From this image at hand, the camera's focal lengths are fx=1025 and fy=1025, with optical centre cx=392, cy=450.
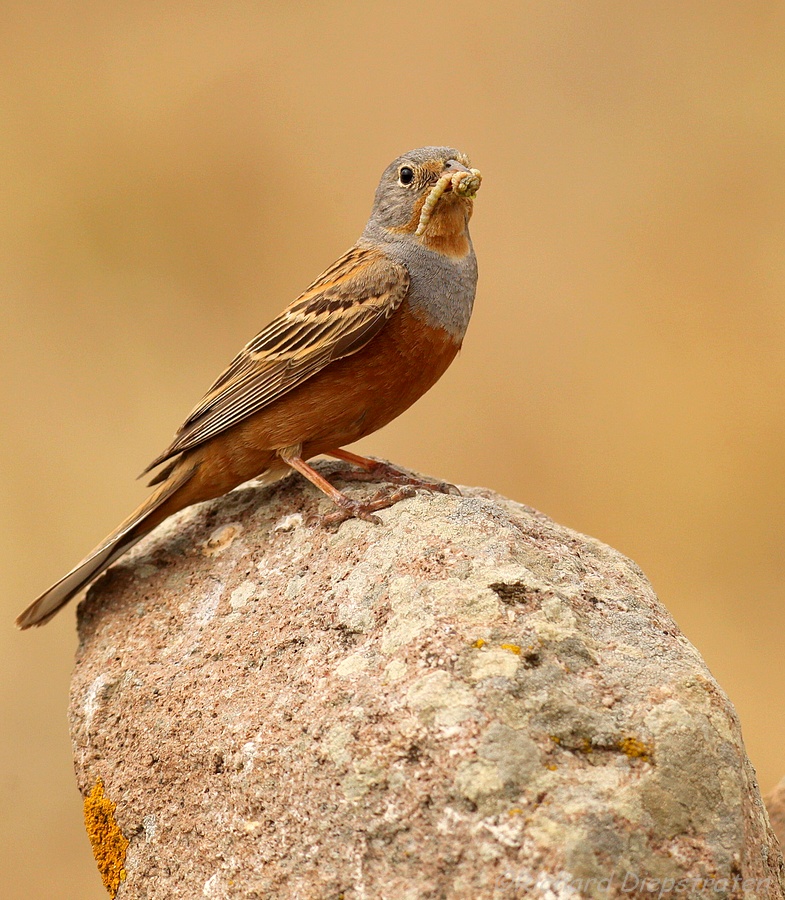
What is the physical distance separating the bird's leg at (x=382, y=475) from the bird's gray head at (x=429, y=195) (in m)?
1.14

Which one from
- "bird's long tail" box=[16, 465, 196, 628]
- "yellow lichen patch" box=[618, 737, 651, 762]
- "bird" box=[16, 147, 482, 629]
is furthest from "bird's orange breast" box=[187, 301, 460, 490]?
"yellow lichen patch" box=[618, 737, 651, 762]

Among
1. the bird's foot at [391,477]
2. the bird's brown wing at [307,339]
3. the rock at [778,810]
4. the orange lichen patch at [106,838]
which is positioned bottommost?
the orange lichen patch at [106,838]

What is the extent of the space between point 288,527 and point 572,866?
214 centimetres

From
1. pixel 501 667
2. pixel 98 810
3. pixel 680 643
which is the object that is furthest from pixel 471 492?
pixel 98 810

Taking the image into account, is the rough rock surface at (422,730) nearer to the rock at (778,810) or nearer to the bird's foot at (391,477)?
the bird's foot at (391,477)

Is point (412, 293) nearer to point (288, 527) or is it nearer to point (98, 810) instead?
point (288, 527)

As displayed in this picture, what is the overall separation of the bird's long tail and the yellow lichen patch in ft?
8.27

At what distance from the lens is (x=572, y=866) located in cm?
300

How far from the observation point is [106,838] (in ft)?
13.7

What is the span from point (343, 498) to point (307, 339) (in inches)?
31.6

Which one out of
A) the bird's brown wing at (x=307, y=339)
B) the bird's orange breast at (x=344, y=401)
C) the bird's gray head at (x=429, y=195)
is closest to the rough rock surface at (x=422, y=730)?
the bird's orange breast at (x=344, y=401)

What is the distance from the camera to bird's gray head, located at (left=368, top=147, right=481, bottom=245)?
16.2 feet

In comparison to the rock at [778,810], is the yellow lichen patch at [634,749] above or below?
below

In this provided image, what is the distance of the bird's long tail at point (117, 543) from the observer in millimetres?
4934
